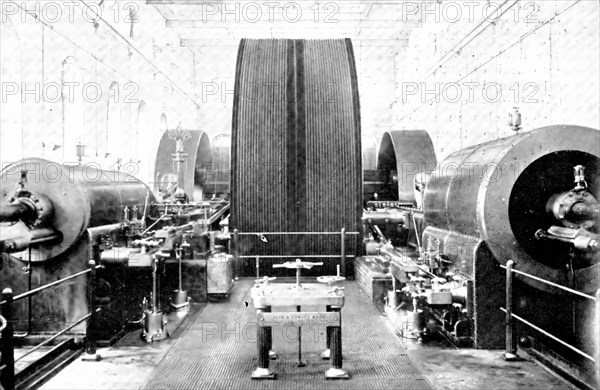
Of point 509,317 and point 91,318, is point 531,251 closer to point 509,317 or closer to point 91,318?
point 509,317

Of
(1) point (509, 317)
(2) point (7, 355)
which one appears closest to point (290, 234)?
(1) point (509, 317)

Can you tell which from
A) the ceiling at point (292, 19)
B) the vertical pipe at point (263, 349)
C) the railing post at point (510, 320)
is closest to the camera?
the vertical pipe at point (263, 349)

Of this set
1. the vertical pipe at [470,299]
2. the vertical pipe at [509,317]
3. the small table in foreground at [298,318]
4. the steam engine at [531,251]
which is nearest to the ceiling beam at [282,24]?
the steam engine at [531,251]

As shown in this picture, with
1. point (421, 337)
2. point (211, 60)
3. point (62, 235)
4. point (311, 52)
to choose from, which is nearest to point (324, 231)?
point (311, 52)

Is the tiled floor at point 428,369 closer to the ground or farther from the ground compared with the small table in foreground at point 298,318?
closer to the ground

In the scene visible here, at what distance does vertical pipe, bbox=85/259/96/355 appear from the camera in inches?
166

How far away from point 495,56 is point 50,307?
8101mm

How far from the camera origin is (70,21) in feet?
31.8

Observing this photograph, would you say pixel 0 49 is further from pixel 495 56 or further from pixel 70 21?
pixel 495 56

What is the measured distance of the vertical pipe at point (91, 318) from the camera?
421cm

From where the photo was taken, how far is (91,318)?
4.37 metres

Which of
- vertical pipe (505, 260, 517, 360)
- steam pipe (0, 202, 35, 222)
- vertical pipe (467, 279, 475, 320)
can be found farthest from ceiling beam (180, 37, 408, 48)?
vertical pipe (505, 260, 517, 360)

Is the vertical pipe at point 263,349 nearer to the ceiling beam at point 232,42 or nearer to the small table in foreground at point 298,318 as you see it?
the small table in foreground at point 298,318

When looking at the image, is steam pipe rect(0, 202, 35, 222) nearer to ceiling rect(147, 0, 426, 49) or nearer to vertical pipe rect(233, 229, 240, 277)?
vertical pipe rect(233, 229, 240, 277)
